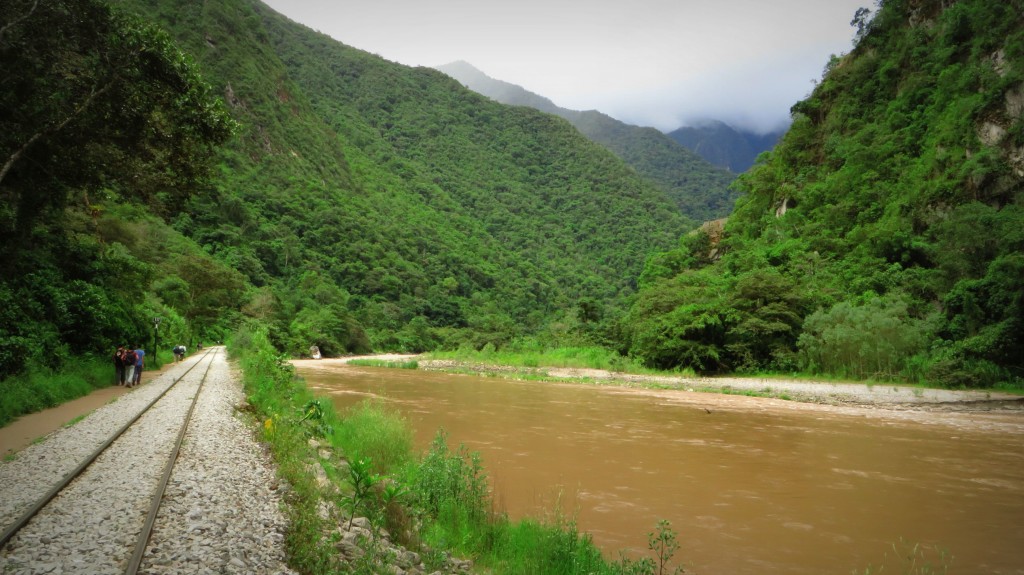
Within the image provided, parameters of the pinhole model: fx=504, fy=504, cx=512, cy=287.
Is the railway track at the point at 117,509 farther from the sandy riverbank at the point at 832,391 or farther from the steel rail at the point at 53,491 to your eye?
the sandy riverbank at the point at 832,391

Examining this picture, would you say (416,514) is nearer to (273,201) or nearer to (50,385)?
(50,385)

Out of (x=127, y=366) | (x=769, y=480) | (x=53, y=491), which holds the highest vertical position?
(x=127, y=366)

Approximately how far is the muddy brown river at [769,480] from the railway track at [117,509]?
185 inches

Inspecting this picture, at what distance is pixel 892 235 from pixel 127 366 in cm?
4167

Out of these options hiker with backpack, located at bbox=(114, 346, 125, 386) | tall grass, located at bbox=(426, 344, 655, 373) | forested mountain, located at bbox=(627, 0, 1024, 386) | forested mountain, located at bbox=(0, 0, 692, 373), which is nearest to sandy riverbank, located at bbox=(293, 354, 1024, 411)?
forested mountain, located at bbox=(627, 0, 1024, 386)

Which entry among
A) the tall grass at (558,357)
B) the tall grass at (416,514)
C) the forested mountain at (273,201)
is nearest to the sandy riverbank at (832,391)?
the tall grass at (558,357)

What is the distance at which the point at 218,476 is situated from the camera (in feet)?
24.5

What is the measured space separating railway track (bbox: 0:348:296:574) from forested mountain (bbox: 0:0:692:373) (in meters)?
7.16

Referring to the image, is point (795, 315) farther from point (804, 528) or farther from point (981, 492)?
point (804, 528)

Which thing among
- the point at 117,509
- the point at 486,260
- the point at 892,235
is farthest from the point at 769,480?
the point at 486,260

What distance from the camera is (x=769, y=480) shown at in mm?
10750

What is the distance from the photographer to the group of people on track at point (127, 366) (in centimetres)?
1802

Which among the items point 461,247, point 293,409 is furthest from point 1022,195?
point 461,247

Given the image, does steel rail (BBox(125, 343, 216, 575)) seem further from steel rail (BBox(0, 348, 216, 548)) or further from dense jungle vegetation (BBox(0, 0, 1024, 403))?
dense jungle vegetation (BBox(0, 0, 1024, 403))
